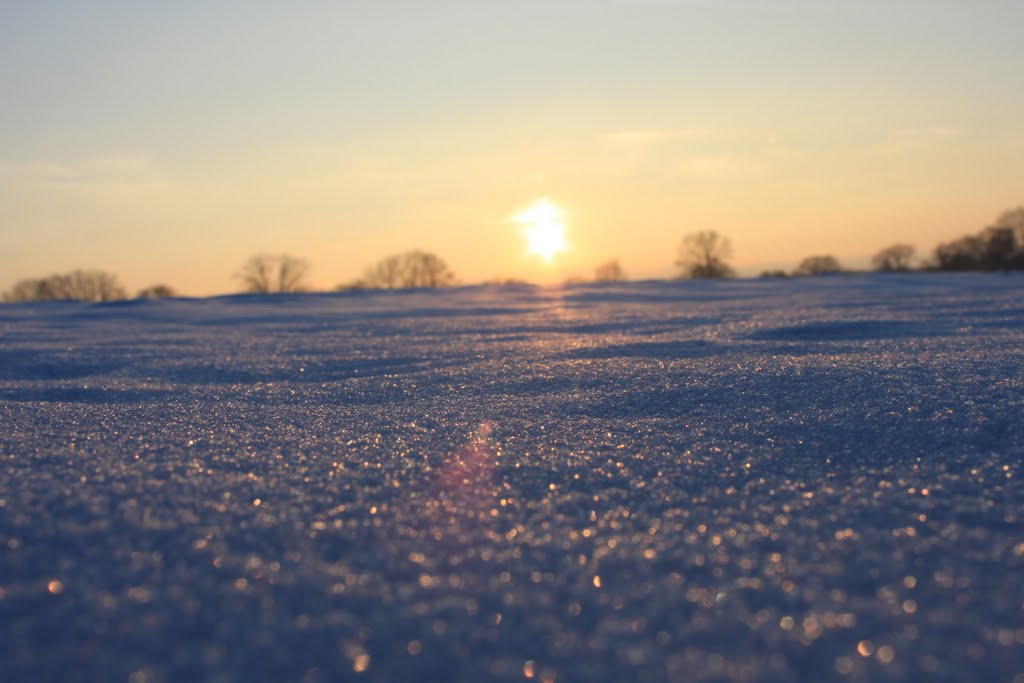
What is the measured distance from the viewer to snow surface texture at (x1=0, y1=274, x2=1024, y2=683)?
78cm

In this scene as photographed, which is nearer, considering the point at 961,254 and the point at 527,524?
the point at 527,524

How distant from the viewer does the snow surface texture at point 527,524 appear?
78cm

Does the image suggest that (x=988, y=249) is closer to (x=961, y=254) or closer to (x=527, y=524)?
(x=961, y=254)

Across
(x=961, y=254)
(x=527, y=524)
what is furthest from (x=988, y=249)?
(x=527, y=524)

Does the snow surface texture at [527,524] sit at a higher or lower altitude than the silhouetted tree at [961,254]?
lower

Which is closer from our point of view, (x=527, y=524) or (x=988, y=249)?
(x=527, y=524)

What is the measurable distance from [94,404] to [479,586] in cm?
158

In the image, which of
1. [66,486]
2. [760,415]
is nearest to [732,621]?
[760,415]

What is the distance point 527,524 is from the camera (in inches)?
43.1

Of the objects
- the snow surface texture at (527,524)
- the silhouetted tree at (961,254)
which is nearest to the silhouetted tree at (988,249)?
the silhouetted tree at (961,254)

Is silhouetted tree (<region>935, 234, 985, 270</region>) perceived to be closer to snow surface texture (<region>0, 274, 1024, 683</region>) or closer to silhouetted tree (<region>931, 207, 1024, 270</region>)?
silhouetted tree (<region>931, 207, 1024, 270</region>)

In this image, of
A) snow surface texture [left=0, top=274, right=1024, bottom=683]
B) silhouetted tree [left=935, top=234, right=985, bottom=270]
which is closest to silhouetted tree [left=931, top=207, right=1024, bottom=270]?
silhouetted tree [left=935, top=234, right=985, bottom=270]

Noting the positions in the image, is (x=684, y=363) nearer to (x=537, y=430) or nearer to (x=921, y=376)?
(x=921, y=376)

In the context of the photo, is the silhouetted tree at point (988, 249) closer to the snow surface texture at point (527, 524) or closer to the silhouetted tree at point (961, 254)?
the silhouetted tree at point (961, 254)
